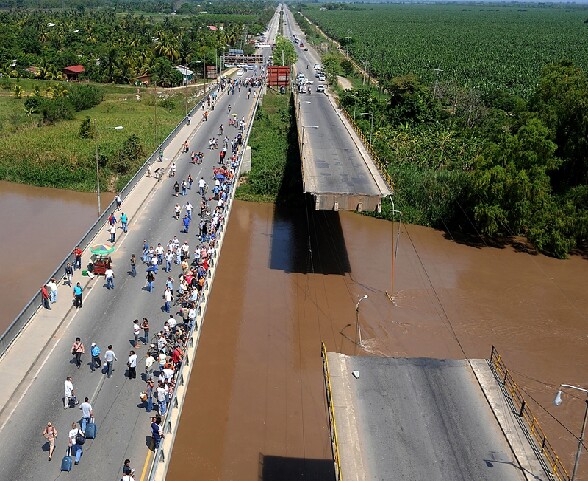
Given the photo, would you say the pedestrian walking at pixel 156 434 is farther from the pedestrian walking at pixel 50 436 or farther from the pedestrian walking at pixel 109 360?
the pedestrian walking at pixel 109 360

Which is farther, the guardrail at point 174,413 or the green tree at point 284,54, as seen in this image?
the green tree at point 284,54

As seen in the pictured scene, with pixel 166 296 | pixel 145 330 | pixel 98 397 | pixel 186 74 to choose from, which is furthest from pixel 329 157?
pixel 186 74

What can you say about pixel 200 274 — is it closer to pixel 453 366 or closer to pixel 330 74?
pixel 453 366

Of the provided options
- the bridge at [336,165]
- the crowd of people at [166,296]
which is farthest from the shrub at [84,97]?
the crowd of people at [166,296]

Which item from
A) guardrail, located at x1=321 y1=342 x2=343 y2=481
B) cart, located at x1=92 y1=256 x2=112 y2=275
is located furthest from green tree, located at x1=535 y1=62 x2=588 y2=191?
guardrail, located at x1=321 y1=342 x2=343 y2=481

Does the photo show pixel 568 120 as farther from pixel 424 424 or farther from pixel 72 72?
pixel 72 72

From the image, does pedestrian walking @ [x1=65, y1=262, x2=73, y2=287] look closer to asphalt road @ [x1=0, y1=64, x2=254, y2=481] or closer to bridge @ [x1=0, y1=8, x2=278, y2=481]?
bridge @ [x1=0, y1=8, x2=278, y2=481]
